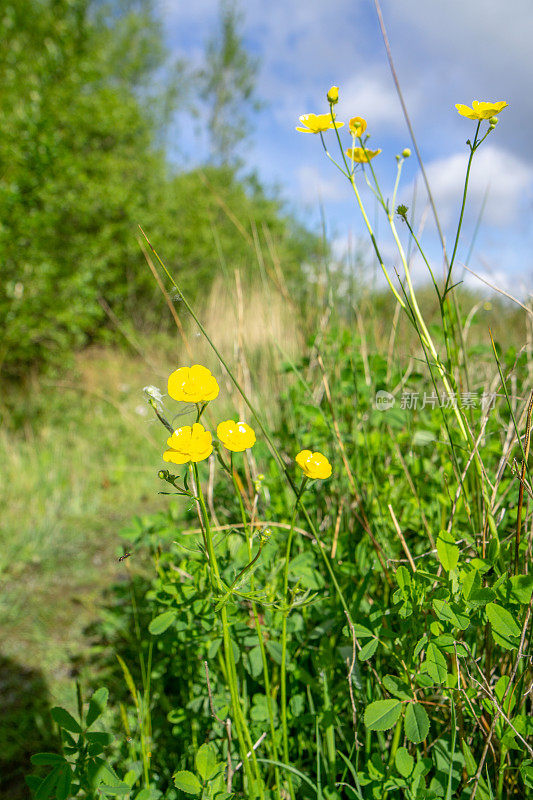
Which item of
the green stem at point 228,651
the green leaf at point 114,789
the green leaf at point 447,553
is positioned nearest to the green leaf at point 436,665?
the green leaf at point 447,553

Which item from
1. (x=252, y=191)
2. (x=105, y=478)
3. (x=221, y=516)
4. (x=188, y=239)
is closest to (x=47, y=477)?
(x=105, y=478)

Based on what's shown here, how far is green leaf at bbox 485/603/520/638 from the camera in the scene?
71 centimetres

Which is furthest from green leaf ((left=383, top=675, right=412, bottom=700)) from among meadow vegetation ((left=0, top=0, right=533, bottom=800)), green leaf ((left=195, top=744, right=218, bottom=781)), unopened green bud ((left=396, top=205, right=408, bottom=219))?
unopened green bud ((left=396, top=205, right=408, bottom=219))

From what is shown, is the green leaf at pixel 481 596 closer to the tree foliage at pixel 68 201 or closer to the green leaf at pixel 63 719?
the green leaf at pixel 63 719

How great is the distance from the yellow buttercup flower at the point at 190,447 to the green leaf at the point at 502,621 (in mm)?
484

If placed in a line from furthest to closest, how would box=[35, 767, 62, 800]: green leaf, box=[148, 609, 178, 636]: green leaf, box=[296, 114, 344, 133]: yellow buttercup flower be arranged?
box=[148, 609, 178, 636]: green leaf
box=[296, 114, 344, 133]: yellow buttercup flower
box=[35, 767, 62, 800]: green leaf

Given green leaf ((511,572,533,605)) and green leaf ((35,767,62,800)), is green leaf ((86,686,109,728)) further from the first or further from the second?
green leaf ((511,572,533,605))

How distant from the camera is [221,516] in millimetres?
1528

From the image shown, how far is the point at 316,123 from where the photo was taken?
802 millimetres

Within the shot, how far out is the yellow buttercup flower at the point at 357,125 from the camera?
0.84 meters

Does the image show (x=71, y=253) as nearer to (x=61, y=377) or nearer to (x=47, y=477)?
(x=61, y=377)

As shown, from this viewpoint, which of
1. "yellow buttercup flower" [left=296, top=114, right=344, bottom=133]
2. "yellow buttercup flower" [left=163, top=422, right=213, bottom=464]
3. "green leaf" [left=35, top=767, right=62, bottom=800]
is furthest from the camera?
"yellow buttercup flower" [left=296, top=114, right=344, bottom=133]

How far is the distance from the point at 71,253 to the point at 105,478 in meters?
2.56

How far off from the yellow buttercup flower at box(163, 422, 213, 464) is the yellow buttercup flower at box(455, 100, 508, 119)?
588 mm
